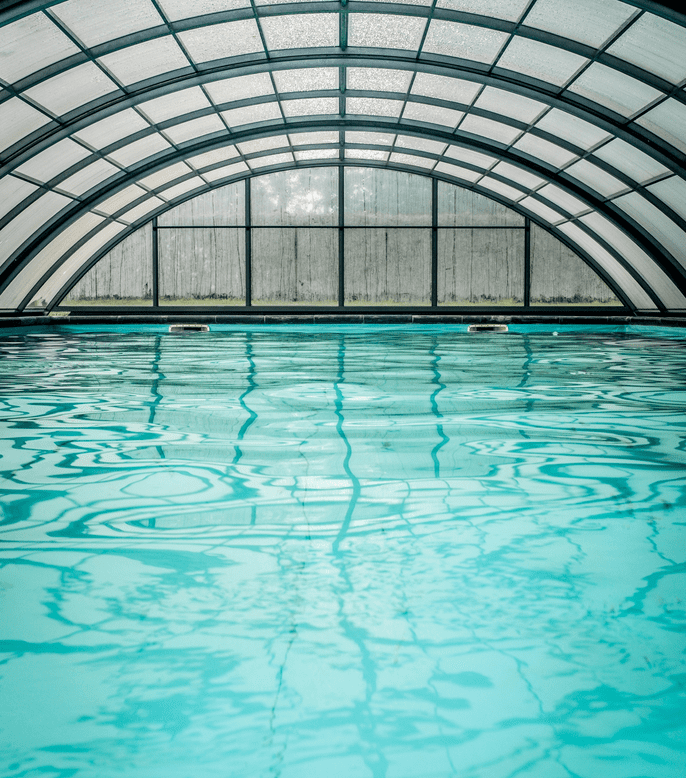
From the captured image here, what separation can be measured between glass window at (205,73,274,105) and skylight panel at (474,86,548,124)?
5304 millimetres

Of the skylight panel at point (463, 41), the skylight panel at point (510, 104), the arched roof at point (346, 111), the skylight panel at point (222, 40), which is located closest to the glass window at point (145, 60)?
the arched roof at point (346, 111)

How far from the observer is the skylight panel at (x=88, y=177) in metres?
20.7

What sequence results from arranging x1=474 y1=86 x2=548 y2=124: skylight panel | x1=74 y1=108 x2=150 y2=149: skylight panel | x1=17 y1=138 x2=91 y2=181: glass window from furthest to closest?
x1=74 y1=108 x2=150 y2=149: skylight panel < x1=17 y1=138 x2=91 y2=181: glass window < x1=474 y1=86 x2=548 y2=124: skylight panel

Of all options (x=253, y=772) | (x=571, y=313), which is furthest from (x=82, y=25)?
(x=571, y=313)

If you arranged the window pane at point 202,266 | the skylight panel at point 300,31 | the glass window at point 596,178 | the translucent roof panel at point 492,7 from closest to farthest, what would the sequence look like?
the translucent roof panel at point 492,7
the skylight panel at point 300,31
the glass window at point 596,178
the window pane at point 202,266

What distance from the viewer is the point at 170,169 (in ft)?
77.2

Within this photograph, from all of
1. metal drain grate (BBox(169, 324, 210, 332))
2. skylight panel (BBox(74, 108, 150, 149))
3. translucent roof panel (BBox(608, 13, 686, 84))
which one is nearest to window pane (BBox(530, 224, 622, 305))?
metal drain grate (BBox(169, 324, 210, 332))

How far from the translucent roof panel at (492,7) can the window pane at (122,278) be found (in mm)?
14551

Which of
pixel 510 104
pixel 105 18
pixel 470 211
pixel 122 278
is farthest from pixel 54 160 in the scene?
pixel 470 211

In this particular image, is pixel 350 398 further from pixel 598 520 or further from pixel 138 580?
pixel 138 580

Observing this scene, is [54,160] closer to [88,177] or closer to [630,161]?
[88,177]

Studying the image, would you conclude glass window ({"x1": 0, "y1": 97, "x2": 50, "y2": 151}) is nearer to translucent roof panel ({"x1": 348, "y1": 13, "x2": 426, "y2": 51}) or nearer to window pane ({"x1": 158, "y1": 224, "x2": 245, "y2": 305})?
Answer: translucent roof panel ({"x1": 348, "y1": 13, "x2": 426, "y2": 51})

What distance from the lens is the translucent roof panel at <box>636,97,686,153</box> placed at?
15.3m

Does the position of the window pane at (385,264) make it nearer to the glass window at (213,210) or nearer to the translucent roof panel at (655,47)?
the glass window at (213,210)
